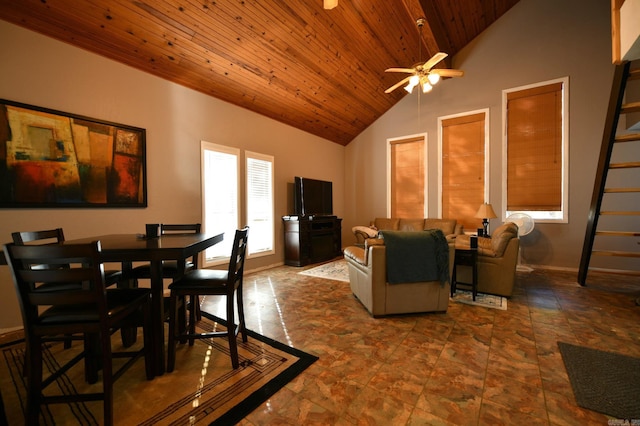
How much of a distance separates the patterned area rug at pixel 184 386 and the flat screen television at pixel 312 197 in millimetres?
3357

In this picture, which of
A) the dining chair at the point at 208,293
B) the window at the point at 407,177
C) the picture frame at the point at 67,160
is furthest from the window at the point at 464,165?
the picture frame at the point at 67,160

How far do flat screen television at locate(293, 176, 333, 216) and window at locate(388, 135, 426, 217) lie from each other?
162cm

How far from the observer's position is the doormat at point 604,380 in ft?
4.73

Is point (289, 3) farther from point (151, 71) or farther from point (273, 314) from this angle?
point (273, 314)

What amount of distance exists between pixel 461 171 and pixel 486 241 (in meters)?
2.11

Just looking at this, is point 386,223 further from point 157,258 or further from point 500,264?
point 157,258

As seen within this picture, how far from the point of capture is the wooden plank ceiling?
8.73 ft

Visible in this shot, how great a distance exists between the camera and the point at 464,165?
5.48m

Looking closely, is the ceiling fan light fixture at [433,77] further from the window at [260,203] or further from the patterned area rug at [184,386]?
the patterned area rug at [184,386]

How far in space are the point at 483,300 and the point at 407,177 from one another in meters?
3.64

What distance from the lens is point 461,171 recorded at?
5.52 metres

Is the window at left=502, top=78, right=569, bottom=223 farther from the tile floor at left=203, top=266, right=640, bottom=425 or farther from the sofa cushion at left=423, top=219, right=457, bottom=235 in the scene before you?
the tile floor at left=203, top=266, right=640, bottom=425

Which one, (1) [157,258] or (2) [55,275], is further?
(1) [157,258]

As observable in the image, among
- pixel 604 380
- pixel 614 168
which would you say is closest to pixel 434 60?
pixel 614 168
